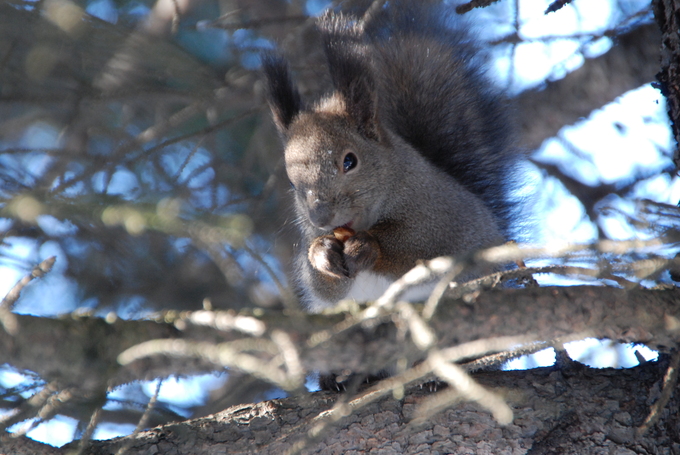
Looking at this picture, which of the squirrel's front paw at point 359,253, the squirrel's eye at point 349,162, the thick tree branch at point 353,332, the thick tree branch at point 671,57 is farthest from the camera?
the squirrel's eye at point 349,162

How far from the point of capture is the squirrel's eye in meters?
1.89

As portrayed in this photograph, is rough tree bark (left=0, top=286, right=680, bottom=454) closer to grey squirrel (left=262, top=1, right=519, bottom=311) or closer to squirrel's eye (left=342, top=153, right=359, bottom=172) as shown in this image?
grey squirrel (left=262, top=1, right=519, bottom=311)

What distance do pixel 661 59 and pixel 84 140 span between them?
2.19 meters

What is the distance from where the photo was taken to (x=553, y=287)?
1316mm

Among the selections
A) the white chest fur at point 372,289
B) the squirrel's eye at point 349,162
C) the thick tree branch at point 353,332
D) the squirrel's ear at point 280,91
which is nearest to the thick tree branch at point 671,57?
the thick tree branch at point 353,332

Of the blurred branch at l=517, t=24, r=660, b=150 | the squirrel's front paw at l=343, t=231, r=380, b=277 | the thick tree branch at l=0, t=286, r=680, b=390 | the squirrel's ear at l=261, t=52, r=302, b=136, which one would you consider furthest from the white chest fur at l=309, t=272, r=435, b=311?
the blurred branch at l=517, t=24, r=660, b=150

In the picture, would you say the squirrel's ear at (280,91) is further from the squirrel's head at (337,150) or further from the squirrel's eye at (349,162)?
the squirrel's eye at (349,162)

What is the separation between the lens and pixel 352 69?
192 centimetres

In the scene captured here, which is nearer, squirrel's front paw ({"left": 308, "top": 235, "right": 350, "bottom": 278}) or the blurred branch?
squirrel's front paw ({"left": 308, "top": 235, "right": 350, "bottom": 278})

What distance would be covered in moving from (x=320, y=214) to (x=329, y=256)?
0.13 m

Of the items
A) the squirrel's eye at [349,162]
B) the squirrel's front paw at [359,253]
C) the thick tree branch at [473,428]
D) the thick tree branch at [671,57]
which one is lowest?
the thick tree branch at [473,428]

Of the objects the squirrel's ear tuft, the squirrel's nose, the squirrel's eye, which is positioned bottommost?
the squirrel's nose

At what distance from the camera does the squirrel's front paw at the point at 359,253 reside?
1.68m

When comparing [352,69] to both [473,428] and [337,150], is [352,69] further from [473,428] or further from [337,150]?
[473,428]
